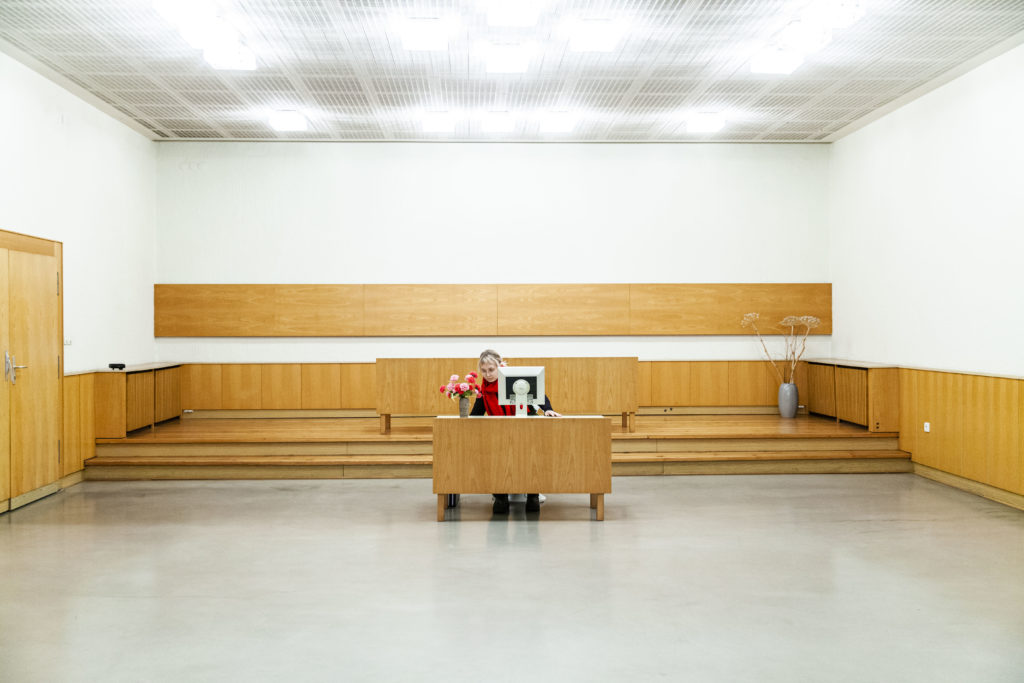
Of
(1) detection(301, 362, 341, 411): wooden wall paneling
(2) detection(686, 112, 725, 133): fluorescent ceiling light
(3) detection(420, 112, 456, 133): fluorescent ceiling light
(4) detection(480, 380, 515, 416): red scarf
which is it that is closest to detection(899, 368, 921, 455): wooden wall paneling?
(2) detection(686, 112, 725, 133): fluorescent ceiling light

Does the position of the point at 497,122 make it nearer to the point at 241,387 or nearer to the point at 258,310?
the point at 258,310

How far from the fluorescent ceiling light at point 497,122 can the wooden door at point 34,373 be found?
4486 millimetres

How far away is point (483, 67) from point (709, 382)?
5.00 metres

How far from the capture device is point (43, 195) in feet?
23.2

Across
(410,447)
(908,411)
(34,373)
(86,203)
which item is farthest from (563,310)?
(34,373)

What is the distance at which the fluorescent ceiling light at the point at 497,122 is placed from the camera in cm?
855

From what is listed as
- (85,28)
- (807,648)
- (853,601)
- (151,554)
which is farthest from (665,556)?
(85,28)

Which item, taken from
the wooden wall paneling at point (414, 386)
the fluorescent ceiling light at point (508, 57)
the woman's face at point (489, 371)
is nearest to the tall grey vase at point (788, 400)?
the wooden wall paneling at point (414, 386)

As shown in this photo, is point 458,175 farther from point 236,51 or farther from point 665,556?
point 665,556

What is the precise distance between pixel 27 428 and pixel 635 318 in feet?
21.5

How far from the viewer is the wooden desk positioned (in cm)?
592

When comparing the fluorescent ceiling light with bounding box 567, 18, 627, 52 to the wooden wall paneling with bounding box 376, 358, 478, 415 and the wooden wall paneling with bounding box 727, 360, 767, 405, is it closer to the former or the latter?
the wooden wall paneling with bounding box 376, 358, 478, 415

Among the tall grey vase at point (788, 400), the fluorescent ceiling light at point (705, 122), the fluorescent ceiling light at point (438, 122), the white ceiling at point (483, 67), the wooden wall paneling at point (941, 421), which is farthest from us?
the tall grey vase at point (788, 400)

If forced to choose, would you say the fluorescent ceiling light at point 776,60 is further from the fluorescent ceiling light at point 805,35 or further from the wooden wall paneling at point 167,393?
the wooden wall paneling at point 167,393
